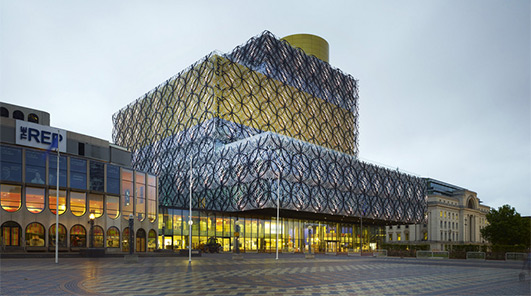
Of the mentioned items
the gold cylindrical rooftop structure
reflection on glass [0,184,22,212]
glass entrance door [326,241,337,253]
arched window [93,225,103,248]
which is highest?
the gold cylindrical rooftop structure

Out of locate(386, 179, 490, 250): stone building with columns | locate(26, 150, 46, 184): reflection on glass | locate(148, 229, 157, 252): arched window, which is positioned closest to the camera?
locate(26, 150, 46, 184): reflection on glass

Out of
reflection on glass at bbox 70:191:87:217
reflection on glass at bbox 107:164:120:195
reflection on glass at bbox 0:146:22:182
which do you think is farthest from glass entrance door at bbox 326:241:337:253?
reflection on glass at bbox 0:146:22:182

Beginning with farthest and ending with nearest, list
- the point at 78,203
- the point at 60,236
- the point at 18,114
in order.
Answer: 1. the point at 18,114
2. the point at 78,203
3. the point at 60,236

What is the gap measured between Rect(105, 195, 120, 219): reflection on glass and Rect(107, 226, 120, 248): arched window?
1.82m

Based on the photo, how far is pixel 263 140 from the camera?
80812 mm

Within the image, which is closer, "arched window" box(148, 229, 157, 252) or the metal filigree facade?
"arched window" box(148, 229, 157, 252)

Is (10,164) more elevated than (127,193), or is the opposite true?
(10,164)

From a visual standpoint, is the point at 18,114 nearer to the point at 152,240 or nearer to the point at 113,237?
the point at 113,237

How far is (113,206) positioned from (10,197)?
14.2m

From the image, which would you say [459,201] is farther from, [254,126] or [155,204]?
[155,204]

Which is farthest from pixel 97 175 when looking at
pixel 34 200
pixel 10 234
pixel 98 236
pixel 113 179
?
pixel 10 234

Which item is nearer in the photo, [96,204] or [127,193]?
[96,204]

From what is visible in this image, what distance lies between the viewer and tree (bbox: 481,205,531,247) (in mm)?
96250

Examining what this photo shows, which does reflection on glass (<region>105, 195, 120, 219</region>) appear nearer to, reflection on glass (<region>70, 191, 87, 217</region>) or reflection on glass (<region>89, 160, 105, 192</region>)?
reflection on glass (<region>89, 160, 105, 192</region>)
